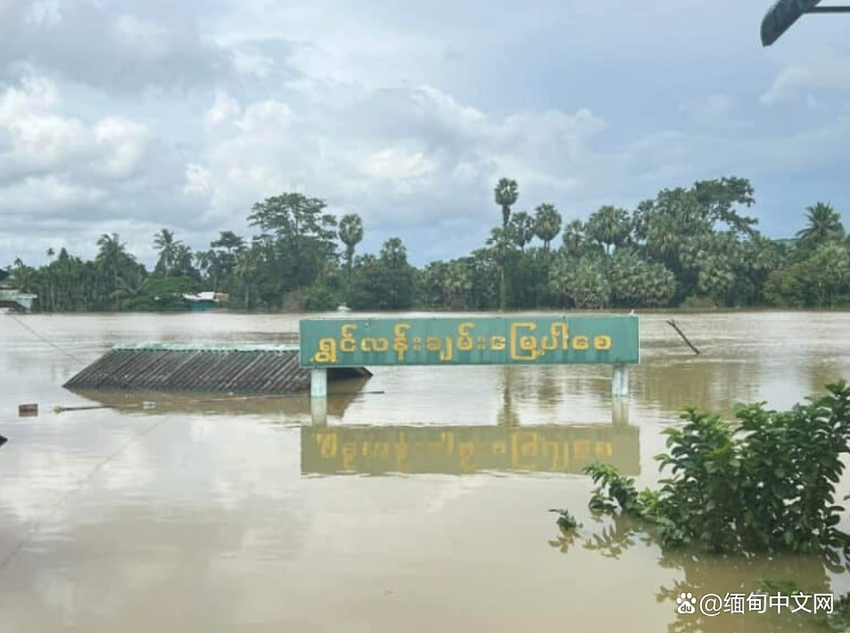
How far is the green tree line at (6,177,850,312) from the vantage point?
300 ft

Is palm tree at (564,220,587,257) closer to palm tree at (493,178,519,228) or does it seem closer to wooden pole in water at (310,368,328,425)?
palm tree at (493,178,519,228)

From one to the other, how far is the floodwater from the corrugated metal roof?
2242 millimetres

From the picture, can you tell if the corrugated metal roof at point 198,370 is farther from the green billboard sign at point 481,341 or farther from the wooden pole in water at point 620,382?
the wooden pole in water at point 620,382

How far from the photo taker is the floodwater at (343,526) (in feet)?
20.7

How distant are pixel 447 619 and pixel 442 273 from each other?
94.9 m

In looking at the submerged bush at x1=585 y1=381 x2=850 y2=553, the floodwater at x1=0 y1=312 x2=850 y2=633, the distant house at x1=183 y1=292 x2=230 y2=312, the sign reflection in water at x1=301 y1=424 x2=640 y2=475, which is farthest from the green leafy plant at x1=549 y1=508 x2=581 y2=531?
the distant house at x1=183 y1=292 x2=230 y2=312

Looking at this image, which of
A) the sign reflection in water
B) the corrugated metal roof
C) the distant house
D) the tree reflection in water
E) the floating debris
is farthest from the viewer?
the distant house

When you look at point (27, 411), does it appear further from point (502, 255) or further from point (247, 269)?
point (247, 269)

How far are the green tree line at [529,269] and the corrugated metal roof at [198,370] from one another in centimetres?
7209

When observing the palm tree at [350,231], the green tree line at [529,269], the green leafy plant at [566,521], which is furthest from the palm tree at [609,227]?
the green leafy plant at [566,521]

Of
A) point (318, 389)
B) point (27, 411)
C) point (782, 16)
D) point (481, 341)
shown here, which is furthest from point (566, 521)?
point (27, 411)

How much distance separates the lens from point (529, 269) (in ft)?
322

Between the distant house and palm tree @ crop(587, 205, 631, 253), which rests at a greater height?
palm tree @ crop(587, 205, 631, 253)

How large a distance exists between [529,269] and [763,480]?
91.9 meters
